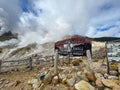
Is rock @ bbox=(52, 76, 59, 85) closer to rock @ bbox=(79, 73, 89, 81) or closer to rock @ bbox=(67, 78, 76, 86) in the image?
rock @ bbox=(67, 78, 76, 86)

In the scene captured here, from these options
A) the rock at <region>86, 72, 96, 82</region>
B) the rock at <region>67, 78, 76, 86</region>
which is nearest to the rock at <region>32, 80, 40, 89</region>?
the rock at <region>67, 78, 76, 86</region>

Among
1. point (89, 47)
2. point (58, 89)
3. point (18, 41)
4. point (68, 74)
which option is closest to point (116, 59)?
point (89, 47)

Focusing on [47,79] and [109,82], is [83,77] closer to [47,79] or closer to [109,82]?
[109,82]

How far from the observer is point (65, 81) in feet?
32.2

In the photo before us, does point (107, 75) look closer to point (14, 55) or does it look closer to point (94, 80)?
point (94, 80)

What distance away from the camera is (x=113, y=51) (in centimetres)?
1016

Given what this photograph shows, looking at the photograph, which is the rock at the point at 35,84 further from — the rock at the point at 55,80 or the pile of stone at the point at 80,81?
the rock at the point at 55,80

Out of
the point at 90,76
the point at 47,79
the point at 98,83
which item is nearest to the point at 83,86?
the point at 98,83

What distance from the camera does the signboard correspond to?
1009 cm

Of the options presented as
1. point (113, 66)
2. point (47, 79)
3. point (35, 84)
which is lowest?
point (35, 84)

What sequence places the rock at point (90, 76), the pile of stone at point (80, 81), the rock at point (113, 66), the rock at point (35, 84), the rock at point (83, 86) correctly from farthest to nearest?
the rock at point (35, 84)
the rock at point (113, 66)
the rock at point (90, 76)
the pile of stone at point (80, 81)
the rock at point (83, 86)

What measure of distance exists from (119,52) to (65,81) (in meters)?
2.87

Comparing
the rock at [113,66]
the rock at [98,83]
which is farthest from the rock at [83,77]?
the rock at [113,66]

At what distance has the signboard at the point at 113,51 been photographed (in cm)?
1009
